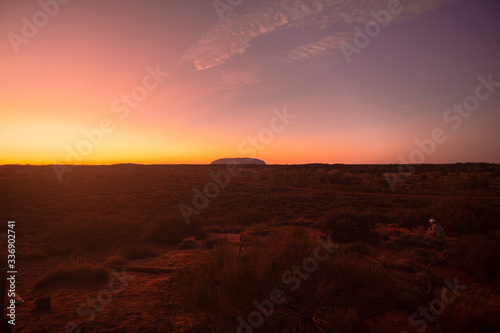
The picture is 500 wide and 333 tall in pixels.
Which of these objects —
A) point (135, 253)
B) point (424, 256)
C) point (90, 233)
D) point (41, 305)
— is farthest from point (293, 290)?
point (90, 233)

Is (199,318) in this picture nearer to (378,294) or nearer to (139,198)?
(378,294)

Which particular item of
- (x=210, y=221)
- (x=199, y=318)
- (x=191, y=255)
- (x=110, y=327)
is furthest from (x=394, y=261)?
(x=210, y=221)

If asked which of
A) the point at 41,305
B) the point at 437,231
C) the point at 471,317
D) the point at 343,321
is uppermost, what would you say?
the point at 343,321

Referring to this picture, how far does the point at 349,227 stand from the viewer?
1032 cm

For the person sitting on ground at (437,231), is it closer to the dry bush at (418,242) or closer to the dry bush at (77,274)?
the dry bush at (418,242)

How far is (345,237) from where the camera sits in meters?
9.99

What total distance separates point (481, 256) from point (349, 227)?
4.39 m

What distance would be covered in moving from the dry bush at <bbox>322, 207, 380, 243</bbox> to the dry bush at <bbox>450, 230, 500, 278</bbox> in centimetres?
314

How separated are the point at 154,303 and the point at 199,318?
1.89 m

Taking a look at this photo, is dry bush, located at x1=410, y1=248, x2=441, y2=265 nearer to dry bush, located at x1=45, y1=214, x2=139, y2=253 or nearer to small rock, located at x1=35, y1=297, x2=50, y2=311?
small rock, located at x1=35, y1=297, x2=50, y2=311

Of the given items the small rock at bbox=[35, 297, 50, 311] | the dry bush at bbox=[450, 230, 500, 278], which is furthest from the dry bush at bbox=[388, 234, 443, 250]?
the small rock at bbox=[35, 297, 50, 311]

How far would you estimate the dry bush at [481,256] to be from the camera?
620cm

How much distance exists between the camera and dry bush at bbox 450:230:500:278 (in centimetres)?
620

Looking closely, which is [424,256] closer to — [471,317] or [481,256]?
[481,256]
